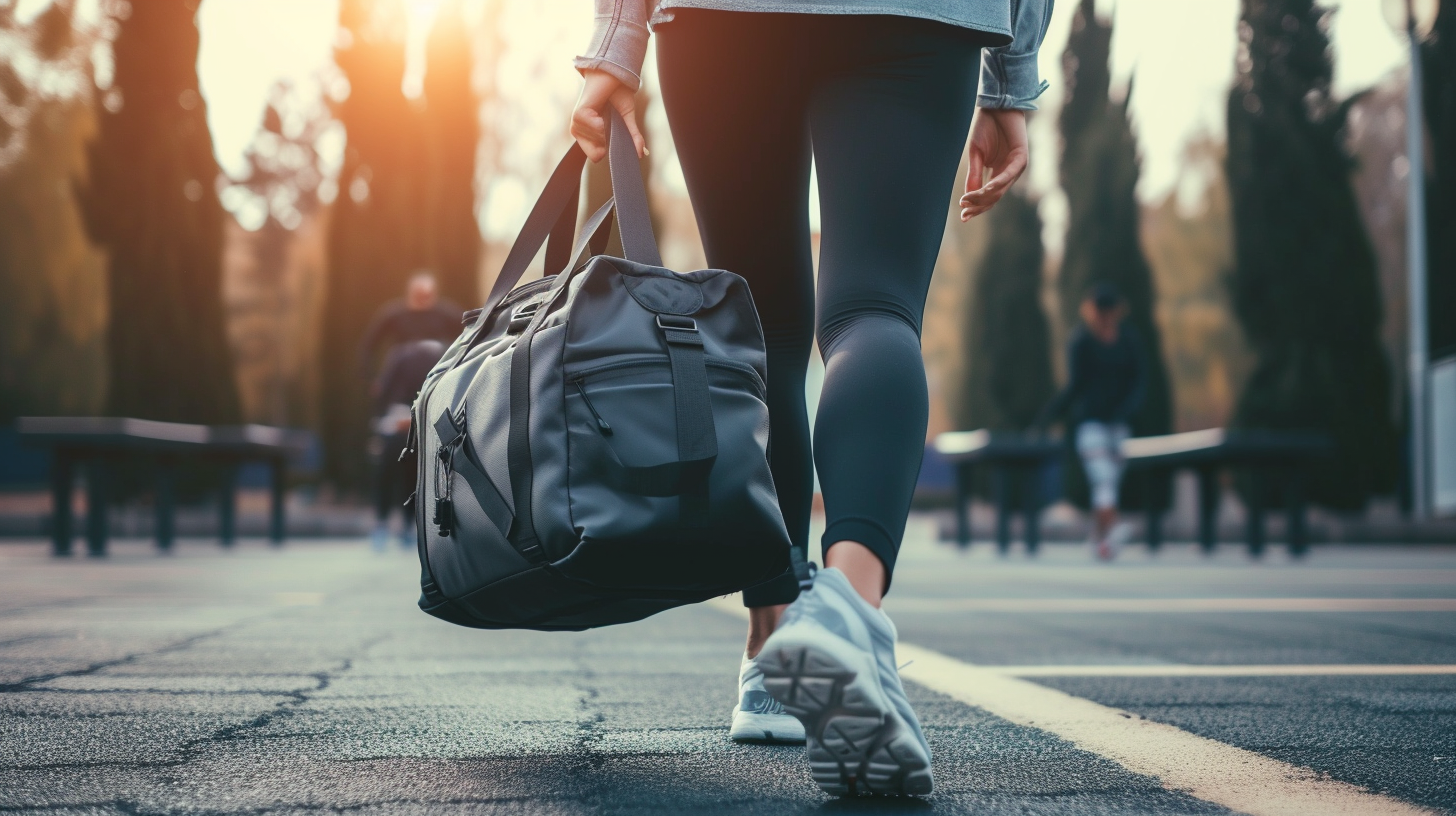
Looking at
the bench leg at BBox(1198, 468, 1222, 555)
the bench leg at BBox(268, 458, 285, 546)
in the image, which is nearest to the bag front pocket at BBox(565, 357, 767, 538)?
the bench leg at BBox(1198, 468, 1222, 555)

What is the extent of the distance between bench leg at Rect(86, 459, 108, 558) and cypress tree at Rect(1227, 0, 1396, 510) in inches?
551

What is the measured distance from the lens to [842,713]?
126cm

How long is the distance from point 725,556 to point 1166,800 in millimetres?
538

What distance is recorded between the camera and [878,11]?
157 centimetres

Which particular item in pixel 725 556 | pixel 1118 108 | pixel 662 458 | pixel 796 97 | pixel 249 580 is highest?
pixel 1118 108

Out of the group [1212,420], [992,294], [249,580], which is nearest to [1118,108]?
[992,294]

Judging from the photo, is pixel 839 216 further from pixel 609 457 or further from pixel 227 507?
pixel 227 507

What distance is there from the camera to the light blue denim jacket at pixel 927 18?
1587 mm

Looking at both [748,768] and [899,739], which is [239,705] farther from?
[899,739]

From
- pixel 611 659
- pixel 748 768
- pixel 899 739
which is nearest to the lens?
pixel 899 739

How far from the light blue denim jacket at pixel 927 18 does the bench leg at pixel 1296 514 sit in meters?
8.13

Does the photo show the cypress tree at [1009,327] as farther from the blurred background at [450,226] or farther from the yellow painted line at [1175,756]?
the yellow painted line at [1175,756]

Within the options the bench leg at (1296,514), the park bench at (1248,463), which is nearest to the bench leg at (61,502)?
the park bench at (1248,463)

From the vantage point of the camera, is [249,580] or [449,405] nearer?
[449,405]
